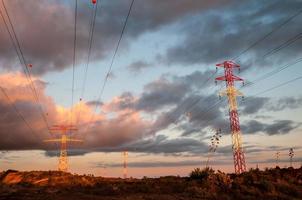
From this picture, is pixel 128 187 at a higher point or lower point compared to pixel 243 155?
lower

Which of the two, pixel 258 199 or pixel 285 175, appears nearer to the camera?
pixel 258 199

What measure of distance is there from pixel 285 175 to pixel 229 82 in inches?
1114

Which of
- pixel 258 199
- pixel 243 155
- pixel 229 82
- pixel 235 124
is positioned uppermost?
pixel 229 82

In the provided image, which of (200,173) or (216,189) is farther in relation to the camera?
(200,173)

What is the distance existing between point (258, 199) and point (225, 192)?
3.22 metres

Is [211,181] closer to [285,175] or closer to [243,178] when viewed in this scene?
[243,178]

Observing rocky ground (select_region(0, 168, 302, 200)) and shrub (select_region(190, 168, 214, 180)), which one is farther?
shrub (select_region(190, 168, 214, 180))

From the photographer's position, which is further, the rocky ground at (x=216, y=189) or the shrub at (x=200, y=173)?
the shrub at (x=200, y=173)

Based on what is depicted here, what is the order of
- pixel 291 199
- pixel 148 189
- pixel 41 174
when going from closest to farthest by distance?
pixel 291 199 < pixel 148 189 < pixel 41 174

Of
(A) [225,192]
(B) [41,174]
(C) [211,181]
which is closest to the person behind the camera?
(A) [225,192]

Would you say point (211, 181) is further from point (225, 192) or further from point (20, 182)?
point (20, 182)

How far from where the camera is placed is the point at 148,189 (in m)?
29.4

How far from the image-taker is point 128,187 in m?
31.5

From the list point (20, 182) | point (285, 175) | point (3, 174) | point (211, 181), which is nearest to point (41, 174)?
point (20, 182)
